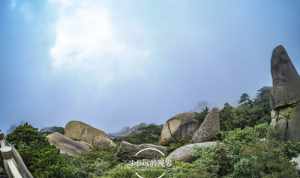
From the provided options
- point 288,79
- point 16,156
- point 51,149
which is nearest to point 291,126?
point 288,79

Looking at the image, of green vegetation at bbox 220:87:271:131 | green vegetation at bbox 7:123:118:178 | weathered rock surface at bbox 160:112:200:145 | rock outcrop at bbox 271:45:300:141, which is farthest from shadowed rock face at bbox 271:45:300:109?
green vegetation at bbox 7:123:118:178

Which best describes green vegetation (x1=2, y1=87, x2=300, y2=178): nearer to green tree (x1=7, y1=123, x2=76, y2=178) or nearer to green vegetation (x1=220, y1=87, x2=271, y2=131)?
green tree (x1=7, y1=123, x2=76, y2=178)

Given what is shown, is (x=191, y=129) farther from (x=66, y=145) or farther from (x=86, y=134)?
(x=66, y=145)

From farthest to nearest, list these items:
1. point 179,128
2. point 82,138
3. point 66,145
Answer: point 82,138 → point 179,128 → point 66,145

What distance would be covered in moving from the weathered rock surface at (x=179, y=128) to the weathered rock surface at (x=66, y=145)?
379 centimetres

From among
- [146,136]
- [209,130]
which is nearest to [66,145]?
[146,136]

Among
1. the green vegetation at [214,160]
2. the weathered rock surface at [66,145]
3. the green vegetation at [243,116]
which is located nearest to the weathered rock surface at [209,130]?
the green vegetation at [243,116]

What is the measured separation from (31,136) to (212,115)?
29.8ft

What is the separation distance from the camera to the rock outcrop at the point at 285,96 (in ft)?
43.1

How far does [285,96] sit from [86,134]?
34.4ft

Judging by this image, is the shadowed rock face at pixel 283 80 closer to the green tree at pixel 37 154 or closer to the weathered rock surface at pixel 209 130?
the weathered rock surface at pixel 209 130

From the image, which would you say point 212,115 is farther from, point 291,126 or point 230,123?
point 291,126

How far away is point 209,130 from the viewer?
17.7 metres

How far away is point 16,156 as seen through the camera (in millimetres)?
7301
